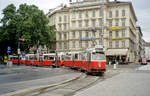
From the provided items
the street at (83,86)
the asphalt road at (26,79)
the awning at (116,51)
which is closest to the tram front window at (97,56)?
the asphalt road at (26,79)

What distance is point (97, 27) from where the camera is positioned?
197ft

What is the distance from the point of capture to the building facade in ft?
192

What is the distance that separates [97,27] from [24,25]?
22.0 metres

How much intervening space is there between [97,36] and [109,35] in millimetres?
3499

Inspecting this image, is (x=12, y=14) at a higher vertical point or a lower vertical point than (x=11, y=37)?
higher

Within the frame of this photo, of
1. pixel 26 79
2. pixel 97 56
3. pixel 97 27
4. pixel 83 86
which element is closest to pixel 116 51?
pixel 97 27

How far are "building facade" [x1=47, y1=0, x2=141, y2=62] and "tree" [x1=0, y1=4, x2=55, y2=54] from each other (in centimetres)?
1067

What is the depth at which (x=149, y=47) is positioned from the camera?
177500 millimetres

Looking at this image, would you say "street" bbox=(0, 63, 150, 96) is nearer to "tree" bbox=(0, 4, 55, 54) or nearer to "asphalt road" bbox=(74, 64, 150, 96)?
"asphalt road" bbox=(74, 64, 150, 96)

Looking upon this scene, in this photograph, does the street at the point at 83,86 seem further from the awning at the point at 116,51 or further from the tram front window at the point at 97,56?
the awning at the point at 116,51

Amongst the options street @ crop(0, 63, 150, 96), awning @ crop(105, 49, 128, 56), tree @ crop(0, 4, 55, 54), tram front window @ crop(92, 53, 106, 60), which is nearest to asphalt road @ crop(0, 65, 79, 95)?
street @ crop(0, 63, 150, 96)

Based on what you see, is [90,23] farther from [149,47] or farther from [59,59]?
[149,47]

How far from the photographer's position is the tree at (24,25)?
4853 centimetres

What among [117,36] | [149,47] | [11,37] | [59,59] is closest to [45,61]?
[59,59]
